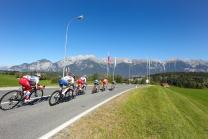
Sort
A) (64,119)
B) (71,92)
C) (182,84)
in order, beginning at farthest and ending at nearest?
(182,84) → (71,92) → (64,119)

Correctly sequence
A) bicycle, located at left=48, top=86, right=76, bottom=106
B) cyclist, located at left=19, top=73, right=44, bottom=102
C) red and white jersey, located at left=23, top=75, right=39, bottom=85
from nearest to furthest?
1. cyclist, located at left=19, top=73, right=44, bottom=102
2. red and white jersey, located at left=23, top=75, right=39, bottom=85
3. bicycle, located at left=48, top=86, right=76, bottom=106

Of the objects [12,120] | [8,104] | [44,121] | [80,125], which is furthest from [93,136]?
[8,104]

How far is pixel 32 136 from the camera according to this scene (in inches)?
171

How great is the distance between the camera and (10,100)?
741 centimetres

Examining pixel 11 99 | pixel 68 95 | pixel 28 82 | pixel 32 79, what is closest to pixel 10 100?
pixel 11 99

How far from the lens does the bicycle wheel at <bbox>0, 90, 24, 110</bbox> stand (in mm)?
7146

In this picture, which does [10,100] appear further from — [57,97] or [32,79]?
[57,97]

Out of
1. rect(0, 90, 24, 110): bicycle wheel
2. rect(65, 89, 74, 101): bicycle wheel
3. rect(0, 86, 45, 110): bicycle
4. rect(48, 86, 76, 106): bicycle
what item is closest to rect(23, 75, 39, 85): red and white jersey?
rect(0, 86, 45, 110): bicycle

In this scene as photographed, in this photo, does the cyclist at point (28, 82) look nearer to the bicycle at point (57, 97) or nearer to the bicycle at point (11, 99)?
the bicycle at point (11, 99)

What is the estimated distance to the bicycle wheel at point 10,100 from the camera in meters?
7.15

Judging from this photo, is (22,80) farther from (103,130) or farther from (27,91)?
(103,130)

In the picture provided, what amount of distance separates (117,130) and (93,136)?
104cm

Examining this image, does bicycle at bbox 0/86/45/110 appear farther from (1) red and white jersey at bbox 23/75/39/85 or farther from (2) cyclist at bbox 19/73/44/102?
(1) red and white jersey at bbox 23/75/39/85

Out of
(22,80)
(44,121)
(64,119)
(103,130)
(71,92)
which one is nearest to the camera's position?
(103,130)
